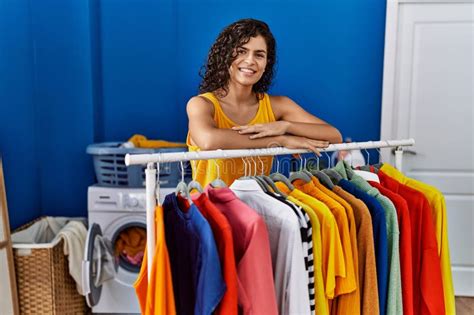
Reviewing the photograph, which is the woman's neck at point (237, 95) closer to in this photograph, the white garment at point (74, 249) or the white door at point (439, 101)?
the white garment at point (74, 249)

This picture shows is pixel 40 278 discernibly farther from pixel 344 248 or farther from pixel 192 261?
pixel 344 248

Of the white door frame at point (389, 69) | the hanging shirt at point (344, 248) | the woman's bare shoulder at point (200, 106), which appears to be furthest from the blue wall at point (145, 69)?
the hanging shirt at point (344, 248)

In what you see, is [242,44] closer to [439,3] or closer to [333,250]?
[333,250]

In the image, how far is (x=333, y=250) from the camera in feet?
4.12

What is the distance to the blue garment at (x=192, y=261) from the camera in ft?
3.54

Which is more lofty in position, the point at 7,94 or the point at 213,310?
the point at 7,94

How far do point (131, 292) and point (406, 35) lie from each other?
98.0 inches

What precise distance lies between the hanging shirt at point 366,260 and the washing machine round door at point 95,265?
157 cm

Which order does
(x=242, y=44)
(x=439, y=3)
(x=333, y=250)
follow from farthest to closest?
(x=439, y=3) < (x=242, y=44) < (x=333, y=250)

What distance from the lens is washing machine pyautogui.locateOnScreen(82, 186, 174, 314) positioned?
268 cm

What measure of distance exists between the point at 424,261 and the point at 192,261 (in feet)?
2.59

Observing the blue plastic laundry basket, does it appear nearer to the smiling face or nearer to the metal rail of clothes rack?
the smiling face

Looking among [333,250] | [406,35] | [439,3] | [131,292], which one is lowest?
[131,292]

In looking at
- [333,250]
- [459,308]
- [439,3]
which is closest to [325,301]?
[333,250]
